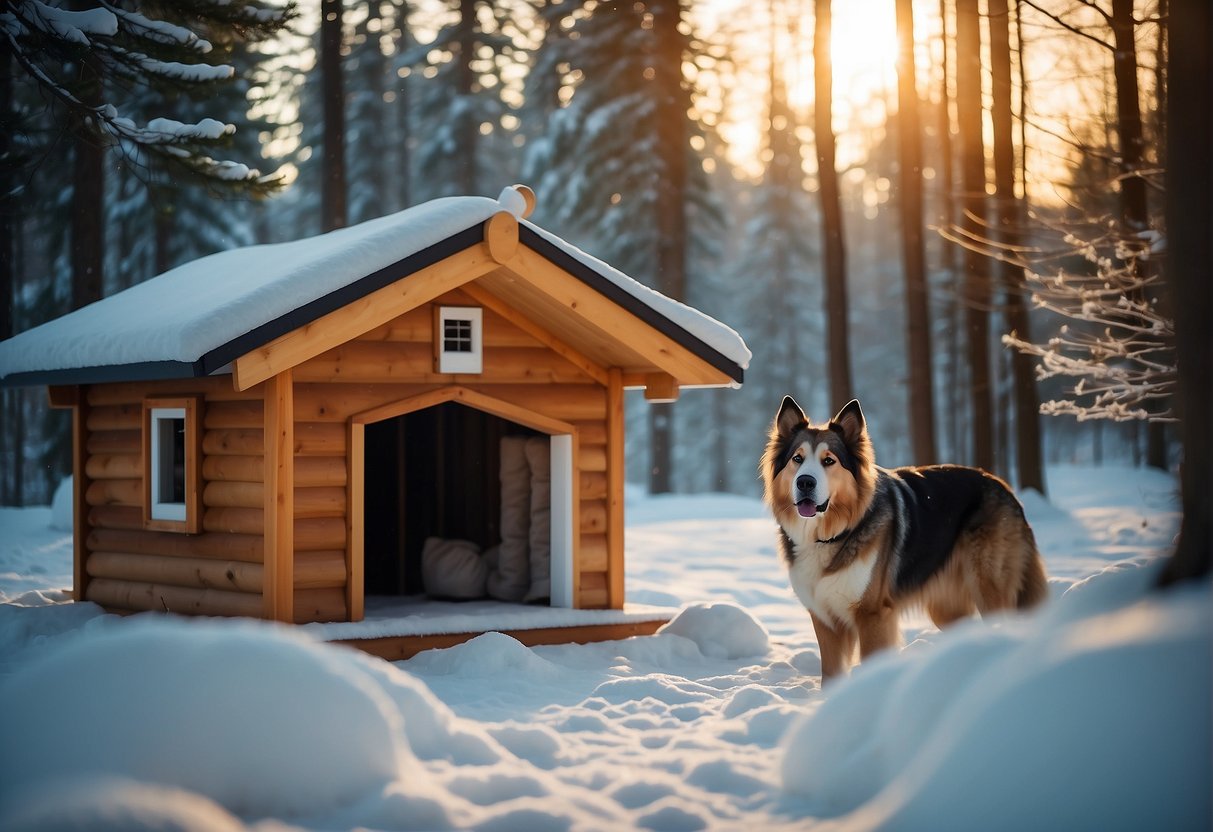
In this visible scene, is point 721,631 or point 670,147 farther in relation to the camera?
point 670,147

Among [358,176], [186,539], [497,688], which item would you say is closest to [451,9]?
[358,176]

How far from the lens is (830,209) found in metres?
15.8

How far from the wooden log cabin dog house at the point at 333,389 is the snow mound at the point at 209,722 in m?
2.75

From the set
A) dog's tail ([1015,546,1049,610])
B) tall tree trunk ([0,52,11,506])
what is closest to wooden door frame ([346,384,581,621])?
dog's tail ([1015,546,1049,610])

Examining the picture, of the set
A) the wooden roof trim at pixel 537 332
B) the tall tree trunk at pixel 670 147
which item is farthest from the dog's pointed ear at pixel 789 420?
the tall tree trunk at pixel 670 147

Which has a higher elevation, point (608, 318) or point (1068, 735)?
point (608, 318)

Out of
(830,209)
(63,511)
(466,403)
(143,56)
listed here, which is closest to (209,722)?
(466,403)

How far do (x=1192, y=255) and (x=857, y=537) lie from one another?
2296 millimetres

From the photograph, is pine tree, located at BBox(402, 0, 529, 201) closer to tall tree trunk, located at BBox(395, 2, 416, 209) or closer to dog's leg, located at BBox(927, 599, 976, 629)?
tall tree trunk, located at BBox(395, 2, 416, 209)

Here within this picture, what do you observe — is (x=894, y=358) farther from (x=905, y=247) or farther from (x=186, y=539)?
(x=186, y=539)

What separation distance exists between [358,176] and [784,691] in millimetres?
24791

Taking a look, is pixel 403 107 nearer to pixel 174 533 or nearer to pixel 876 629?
→ pixel 174 533

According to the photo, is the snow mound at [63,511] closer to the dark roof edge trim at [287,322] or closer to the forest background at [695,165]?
the forest background at [695,165]

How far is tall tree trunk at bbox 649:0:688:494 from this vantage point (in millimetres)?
21703
